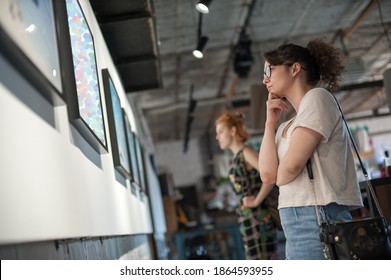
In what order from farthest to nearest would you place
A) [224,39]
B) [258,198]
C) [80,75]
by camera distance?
[224,39] → [258,198] → [80,75]

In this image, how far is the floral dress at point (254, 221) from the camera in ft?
10.1

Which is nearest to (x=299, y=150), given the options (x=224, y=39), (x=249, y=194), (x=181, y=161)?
(x=249, y=194)

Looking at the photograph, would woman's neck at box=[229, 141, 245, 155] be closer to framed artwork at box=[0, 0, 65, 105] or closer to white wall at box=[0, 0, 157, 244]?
white wall at box=[0, 0, 157, 244]

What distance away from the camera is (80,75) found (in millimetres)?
2152

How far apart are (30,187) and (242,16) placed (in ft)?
20.4

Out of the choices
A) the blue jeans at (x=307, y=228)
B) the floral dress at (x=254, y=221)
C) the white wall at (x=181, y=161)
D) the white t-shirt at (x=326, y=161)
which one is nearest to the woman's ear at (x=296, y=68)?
the white t-shirt at (x=326, y=161)

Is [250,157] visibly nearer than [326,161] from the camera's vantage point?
No

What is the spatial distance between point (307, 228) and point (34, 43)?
3.05 ft

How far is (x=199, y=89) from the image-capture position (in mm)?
11305

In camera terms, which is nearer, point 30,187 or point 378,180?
point 30,187

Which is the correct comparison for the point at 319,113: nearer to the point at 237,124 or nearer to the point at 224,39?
the point at 237,124
